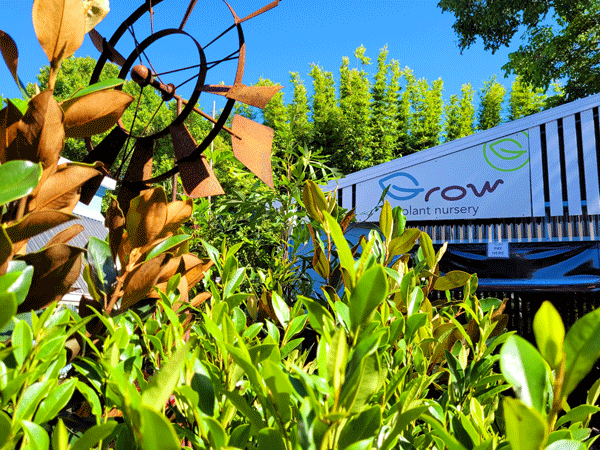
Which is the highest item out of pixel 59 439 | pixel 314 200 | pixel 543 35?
pixel 543 35

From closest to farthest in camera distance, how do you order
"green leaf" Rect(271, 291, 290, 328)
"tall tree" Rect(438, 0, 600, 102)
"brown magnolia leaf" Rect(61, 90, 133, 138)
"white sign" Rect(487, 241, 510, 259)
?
"brown magnolia leaf" Rect(61, 90, 133, 138) → "green leaf" Rect(271, 291, 290, 328) → "white sign" Rect(487, 241, 510, 259) → "tall tree" Rect(438, 0, 600, 102)

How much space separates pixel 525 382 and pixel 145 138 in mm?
510

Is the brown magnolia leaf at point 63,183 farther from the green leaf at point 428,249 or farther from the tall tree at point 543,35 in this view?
the tall tree at point 543,35

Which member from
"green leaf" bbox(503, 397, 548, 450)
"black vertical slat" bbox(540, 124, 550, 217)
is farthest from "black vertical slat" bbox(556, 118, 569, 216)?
"green leaf" bbox(503, 397, 548, 450)

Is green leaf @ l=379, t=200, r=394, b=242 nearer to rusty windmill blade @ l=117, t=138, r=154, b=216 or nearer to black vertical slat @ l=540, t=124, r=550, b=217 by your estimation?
rusty windmill blade @ l=117, t=138, r=154, b=216

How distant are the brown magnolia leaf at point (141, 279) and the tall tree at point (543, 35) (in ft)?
32.6

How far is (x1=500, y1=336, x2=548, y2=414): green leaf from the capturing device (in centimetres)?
18

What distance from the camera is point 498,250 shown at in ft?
18.4

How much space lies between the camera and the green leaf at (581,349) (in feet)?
0.60

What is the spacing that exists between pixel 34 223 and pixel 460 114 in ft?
63.0

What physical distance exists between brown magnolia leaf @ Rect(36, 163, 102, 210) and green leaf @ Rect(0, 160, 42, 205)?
0.32 feet

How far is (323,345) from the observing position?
282 millimetres

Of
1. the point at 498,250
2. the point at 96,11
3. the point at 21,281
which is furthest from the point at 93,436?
the point at 498,250

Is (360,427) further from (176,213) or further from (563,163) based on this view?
(563,163)
